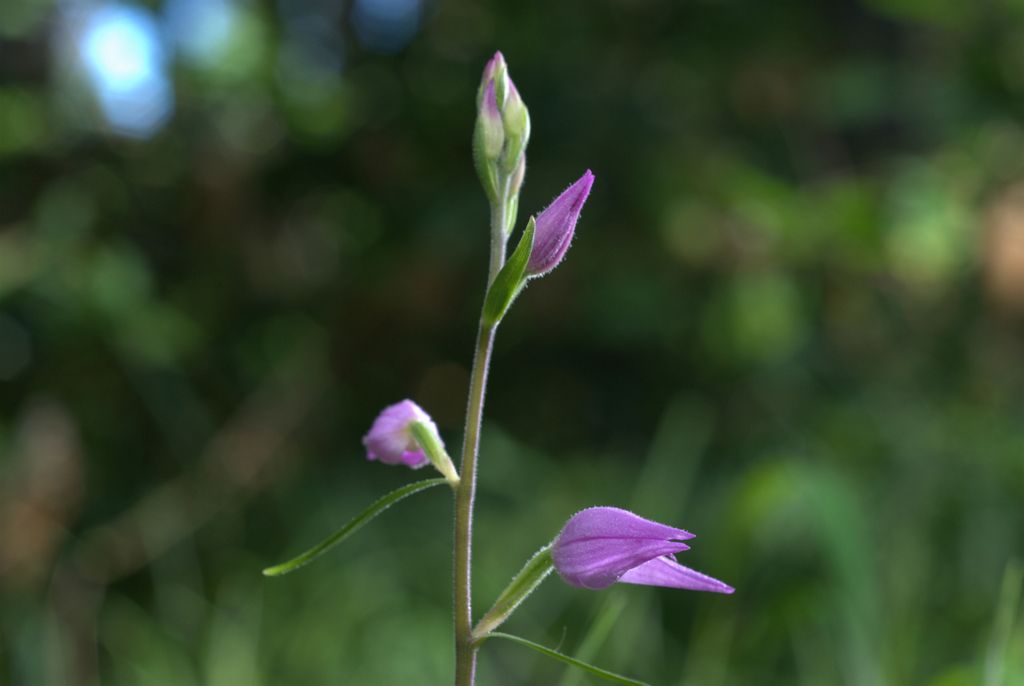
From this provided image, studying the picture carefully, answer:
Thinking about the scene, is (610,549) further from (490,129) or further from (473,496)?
(490,129)

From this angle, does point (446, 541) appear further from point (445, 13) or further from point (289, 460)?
point (445, 13)

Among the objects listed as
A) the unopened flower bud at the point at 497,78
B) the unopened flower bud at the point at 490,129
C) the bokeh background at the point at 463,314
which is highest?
the unopened flower bud at the point at 497,78

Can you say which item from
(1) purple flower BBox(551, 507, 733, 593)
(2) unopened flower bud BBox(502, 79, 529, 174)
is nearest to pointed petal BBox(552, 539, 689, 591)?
(1) purple flower BBox(551, 507, 733, 593)

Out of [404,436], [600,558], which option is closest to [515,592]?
[600,558]

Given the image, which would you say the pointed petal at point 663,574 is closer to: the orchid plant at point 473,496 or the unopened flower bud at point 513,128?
the orchid plant at point 473,496

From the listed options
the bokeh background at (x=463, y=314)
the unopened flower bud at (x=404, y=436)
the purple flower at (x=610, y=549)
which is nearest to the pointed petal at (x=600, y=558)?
the purple flower at (x=610, y=549)
